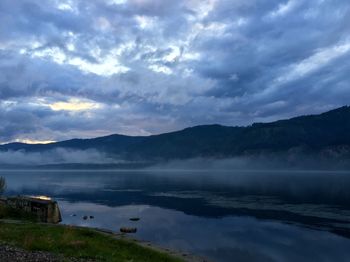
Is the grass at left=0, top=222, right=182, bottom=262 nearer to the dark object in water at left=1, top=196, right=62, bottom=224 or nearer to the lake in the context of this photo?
the lake

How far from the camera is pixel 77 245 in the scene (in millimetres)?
38469

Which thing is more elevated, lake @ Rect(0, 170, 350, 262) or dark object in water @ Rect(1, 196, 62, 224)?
dark object in water @ Rect(1, 196, 62, 224)

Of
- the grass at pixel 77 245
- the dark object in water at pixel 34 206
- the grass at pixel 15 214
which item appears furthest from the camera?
the dark object in water at pixel 34 206

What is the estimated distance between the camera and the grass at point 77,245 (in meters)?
35.3

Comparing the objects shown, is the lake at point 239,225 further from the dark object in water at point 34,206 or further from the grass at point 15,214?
the grass at point 15,214

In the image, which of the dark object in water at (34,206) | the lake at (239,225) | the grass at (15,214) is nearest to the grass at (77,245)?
the lake at (239,225)

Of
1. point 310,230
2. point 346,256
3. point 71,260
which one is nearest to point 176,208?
point 310,230

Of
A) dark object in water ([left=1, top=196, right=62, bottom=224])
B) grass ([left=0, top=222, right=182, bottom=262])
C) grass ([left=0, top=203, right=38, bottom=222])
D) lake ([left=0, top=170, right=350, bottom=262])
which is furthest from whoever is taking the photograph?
dark object in water ([left=1, top=196, right=62, bottom=224])

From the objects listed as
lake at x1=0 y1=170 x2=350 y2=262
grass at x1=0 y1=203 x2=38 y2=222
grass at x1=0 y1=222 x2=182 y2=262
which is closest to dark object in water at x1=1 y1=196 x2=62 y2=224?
grass at x1=0 y1=203 x2=38 y2=222

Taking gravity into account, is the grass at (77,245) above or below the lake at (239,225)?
above

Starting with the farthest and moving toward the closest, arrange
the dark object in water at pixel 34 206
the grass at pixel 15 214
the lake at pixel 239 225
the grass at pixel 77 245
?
the dark object in water at pixel 34 206 < the grass at pixel 15 214 < the lake at pixel 239 225 < the grass at pixel 77 245

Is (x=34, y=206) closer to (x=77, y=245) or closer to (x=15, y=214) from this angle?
(x=15, y=214)

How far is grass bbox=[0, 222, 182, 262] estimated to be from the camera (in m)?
35.3

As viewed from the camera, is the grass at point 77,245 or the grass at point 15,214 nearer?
the grass at point 77,245
